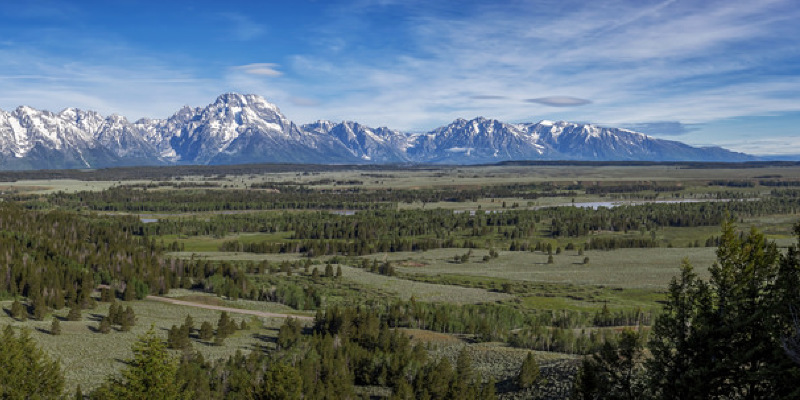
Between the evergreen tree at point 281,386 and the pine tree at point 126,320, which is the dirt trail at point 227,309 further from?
the evergreen tree at point 281,386

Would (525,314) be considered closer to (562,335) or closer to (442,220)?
(562,335)

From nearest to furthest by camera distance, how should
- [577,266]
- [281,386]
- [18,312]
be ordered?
[281,386], [18,312], [577,266]

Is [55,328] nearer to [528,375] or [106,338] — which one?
[106,338]

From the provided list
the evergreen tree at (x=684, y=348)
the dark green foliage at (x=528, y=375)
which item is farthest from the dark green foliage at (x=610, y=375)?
the dark green foliage at (x=528, y=375)

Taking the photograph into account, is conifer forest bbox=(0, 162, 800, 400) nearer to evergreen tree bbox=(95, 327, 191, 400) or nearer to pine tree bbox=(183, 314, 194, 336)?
evergreen tree bbox=(95, 327, 191, 400)

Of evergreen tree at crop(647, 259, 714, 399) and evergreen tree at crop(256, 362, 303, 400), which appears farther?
evergreen tree at crop(256, 362, 303, 400)

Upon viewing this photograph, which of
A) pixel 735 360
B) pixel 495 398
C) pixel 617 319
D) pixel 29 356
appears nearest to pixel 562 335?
pixel 617 319

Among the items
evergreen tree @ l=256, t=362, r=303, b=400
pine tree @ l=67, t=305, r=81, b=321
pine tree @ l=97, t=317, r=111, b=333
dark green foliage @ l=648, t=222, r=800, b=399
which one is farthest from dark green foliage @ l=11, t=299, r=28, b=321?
dark green foliage @ l=648, t=222, r=800, b=399

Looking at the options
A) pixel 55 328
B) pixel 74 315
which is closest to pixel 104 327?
pixel 55 328

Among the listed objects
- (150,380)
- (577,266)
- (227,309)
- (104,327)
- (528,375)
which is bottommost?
(227,309)

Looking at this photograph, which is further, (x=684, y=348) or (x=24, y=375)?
(x=24, y=375)
